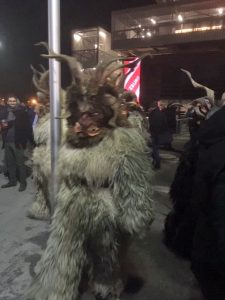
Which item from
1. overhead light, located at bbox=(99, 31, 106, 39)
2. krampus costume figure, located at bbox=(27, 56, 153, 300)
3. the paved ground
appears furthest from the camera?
overhead light, located at bbox=(99, 31, 106, 39)

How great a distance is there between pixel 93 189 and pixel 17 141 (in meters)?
4.72

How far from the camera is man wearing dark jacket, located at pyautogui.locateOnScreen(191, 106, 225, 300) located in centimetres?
181

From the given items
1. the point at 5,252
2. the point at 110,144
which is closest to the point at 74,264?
the point at 110,144

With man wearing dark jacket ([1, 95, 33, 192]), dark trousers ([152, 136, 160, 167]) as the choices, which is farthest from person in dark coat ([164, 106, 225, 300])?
dark trousers ([152, 136, 160, 167])

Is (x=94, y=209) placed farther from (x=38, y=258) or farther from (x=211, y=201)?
(x=38, y=258)

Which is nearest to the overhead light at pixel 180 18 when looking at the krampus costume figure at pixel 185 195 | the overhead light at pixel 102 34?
the overhead light at pixel 102 34

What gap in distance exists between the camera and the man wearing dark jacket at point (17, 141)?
7055 millimetres

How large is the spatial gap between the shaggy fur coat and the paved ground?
1.76 ft

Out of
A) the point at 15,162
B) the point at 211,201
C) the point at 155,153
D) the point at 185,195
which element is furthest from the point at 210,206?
the point at 155,153

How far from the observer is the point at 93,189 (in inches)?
109

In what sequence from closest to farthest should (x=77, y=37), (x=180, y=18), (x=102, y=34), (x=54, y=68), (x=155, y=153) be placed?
(x=54, y=68), (x=155, y=153), (x=180, y=18), (x=102, y=34), (x=77, y=37)

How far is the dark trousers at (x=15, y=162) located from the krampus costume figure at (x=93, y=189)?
4363 millimetres

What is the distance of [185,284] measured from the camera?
11.7ft

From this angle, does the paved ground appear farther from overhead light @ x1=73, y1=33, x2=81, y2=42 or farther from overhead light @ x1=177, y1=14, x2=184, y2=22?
overhead light @ x1=73, y1=33, x2=81, y2=42
